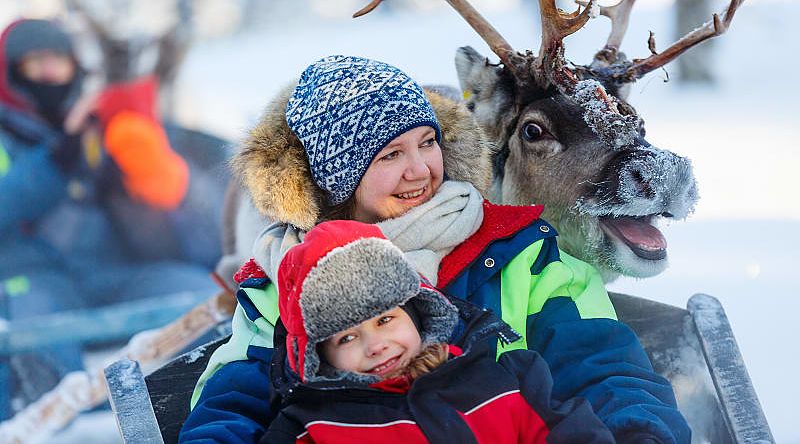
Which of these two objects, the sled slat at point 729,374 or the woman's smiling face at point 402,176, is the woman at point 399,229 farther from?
the sled slat at point 729,374

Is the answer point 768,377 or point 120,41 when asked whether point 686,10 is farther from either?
point 768,377

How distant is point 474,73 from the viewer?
3.34 metres

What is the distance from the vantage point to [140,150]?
650 centimetres

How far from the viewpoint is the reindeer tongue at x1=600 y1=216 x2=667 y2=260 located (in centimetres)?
283

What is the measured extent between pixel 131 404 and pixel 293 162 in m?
0.68

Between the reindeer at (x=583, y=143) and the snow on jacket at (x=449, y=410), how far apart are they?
87 centimetres

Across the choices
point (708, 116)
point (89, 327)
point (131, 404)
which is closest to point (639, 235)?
point (131, 404)

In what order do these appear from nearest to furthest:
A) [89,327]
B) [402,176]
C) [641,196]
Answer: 1. [402,176]
2. [641,196]
3. [89,327]

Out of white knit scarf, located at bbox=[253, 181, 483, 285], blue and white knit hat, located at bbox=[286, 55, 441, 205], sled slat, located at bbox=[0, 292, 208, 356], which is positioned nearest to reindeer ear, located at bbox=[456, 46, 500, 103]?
blue and white knit hat, located at bbox=[286, 55, 441, 205]

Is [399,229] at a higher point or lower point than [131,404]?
higher

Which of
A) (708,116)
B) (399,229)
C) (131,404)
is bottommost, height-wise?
(708,116)

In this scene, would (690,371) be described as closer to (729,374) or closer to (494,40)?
(729,374)

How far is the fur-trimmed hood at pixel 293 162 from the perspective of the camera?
Answer: 2.52 metres

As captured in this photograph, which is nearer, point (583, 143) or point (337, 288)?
point (337, 288)
